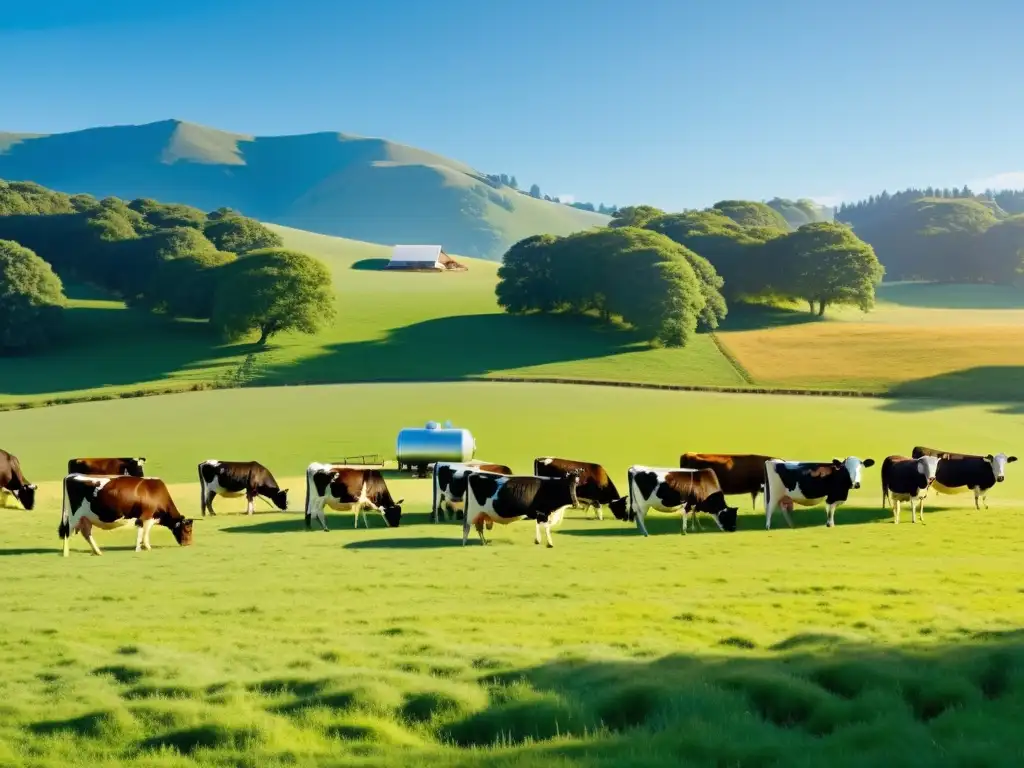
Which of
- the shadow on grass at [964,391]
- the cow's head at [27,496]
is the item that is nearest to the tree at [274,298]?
the shadow on grass at [964,391]

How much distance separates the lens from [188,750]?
9094 millimetres

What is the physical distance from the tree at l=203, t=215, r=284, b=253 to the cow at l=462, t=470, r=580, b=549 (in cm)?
10694

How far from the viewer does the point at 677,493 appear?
88.9 feet

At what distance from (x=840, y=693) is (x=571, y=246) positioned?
94942mm

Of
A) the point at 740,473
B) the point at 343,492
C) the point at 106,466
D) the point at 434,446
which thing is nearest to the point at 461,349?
the point at 434,446

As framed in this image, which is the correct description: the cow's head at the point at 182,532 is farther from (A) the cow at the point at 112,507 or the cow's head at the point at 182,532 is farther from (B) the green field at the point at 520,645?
(B) the green field at the point at 520,645

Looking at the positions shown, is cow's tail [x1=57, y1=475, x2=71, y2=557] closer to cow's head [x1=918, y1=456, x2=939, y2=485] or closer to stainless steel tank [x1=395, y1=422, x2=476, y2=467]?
stainless steel tank [x1=395, y1=422, x2=476, y2=467]

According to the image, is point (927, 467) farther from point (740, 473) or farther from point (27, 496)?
point (27, 496)

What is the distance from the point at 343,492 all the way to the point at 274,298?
62.6 metres

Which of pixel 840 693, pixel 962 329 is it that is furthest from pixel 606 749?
pixel 962 329

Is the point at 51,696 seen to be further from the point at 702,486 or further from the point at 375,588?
the point at 702,486

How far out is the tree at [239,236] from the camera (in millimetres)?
125750

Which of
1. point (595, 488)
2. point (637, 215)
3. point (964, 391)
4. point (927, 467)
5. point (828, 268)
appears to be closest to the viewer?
point (927, 467)

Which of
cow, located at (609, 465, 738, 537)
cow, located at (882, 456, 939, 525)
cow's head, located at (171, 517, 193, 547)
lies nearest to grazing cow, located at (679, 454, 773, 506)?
cow, located at (882, 456, 939, 525)
